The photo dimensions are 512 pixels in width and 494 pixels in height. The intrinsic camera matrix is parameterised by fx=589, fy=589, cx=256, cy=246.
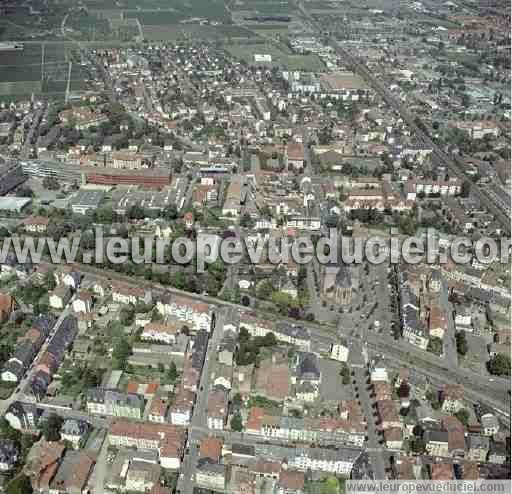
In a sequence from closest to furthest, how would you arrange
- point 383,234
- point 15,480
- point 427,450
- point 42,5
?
point 15,480 < point 427,450 < point 383,234 < point 42,5

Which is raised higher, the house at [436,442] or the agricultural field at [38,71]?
the agricultural field at [38,71]

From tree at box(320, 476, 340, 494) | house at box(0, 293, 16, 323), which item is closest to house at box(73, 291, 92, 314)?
house at box(0, 293, 16, 323)

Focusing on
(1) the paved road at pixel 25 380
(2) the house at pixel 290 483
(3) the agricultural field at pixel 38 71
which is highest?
(3) the agricultural field at pixel 38 71

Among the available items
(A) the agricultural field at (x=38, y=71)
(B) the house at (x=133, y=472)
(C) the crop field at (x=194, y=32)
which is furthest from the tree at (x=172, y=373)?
(C) the crop field at (x=194, y=32)

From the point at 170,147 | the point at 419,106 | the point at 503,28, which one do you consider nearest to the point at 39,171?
the point at 170,147

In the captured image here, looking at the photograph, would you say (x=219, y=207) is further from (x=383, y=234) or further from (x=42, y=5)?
(x=42, y=5)

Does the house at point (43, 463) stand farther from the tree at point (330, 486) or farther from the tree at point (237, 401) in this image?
the tree at point (330, 486)

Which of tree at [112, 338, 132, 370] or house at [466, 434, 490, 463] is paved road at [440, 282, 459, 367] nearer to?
house at [466, 434, 490, 463]
